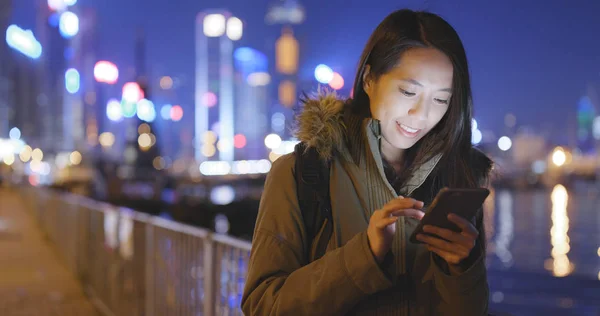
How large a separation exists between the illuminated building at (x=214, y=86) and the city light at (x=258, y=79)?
14.7 meters

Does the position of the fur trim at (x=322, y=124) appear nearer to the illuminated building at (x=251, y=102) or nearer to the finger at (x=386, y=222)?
the finger at (x=386, y=222)

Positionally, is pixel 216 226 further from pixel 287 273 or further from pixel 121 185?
pixel 287 273

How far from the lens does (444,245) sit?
1.46 meters

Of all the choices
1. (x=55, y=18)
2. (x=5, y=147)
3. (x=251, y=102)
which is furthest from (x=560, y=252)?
(x=251, y=102)

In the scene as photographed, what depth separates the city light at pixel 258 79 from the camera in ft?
606

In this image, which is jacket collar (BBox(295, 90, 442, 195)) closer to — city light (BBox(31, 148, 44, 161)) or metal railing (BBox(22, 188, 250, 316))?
metal railing (BBox(22, 188, 250, 316))

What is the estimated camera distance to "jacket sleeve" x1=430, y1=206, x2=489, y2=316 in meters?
1.54

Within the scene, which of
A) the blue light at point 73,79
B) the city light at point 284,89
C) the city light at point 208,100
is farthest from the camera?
the city light at point 208,100

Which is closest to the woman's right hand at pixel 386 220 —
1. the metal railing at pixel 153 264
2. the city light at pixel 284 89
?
the metal railing at pixel 153 264

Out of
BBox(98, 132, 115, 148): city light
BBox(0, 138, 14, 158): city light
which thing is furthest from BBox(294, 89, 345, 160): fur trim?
BBox(98, 132, 115, 148): city light

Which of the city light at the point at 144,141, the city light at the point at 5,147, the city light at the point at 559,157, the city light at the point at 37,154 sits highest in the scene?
the city light at the point at 144,141

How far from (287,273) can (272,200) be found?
0.20 meters

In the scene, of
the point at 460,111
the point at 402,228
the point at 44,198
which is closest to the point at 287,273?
the point at 402,228

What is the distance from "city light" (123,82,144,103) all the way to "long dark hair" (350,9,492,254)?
45.3m
